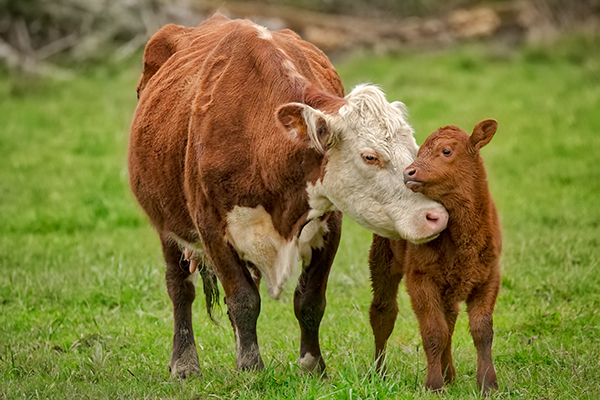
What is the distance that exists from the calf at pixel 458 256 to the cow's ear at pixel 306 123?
0.50m

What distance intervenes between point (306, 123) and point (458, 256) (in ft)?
3.45

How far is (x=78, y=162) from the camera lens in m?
12.1

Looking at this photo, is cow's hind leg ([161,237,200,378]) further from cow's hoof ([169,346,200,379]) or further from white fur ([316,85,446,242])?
white fur ([316,85,446,242])

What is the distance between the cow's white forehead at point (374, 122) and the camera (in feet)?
14.9

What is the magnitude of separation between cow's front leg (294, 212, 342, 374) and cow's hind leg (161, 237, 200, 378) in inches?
33.2

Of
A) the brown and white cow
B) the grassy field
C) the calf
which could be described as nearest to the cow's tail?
the brown and white cow

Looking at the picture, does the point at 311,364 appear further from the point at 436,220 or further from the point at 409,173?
the point at 409,173

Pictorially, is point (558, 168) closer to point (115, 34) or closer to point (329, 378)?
point (329, 378)

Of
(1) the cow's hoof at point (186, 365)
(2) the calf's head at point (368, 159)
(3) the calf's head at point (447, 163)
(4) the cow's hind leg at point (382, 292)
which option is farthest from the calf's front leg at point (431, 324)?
(1) the cow's hoof at point (186, 365)

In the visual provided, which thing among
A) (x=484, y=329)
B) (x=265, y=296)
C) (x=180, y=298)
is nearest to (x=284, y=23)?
(x=265, y=296)

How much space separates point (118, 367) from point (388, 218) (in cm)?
218

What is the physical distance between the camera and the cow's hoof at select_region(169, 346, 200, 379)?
18.2 feet

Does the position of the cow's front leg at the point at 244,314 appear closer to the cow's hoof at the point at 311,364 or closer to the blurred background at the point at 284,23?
the cow's hoof at the point at 311,364

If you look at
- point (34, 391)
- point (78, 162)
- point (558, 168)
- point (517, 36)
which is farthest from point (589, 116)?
point (34, 391)
